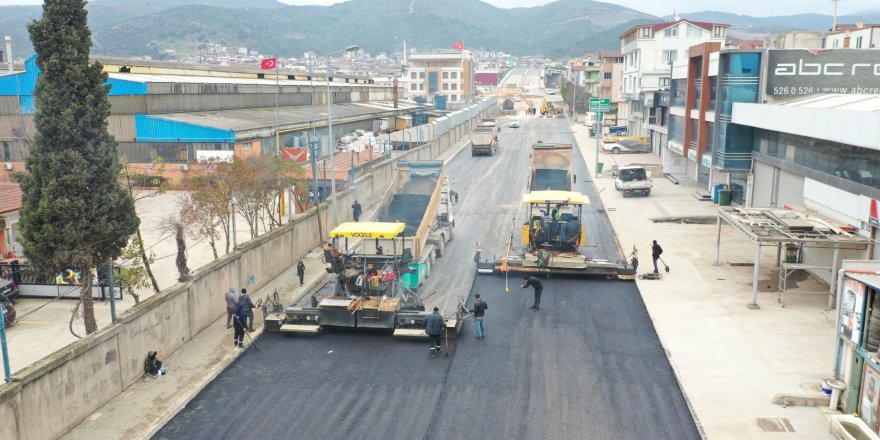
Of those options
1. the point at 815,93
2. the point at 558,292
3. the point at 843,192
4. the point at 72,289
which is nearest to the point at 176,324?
the point at 72,289

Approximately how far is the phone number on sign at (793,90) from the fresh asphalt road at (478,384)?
16763 mm

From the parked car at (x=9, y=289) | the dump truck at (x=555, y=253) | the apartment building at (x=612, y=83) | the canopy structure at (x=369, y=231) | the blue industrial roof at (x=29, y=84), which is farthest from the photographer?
the apartment building at (x=612, y=83)

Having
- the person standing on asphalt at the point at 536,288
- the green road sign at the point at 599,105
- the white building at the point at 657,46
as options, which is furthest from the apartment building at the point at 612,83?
the person standing on asphalt at the point at 536,288

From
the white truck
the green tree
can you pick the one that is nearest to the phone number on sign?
the white truck

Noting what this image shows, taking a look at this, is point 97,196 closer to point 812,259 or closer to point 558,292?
point 558,292

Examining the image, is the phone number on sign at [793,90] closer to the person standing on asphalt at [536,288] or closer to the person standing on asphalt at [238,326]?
the person standing on asphalt at [536,288]

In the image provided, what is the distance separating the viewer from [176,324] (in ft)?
56.9

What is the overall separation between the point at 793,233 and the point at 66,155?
66.1 ft

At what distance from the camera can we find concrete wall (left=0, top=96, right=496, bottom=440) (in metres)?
11.9

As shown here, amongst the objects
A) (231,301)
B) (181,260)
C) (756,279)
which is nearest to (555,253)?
(756,279)

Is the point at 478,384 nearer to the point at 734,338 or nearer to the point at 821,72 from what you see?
the point at 734,338

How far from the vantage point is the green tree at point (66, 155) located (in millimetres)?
15602

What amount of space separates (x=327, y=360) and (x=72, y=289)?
9972 mm

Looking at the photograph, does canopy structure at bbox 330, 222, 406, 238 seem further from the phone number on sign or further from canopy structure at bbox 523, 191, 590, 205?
the phone number on sign
